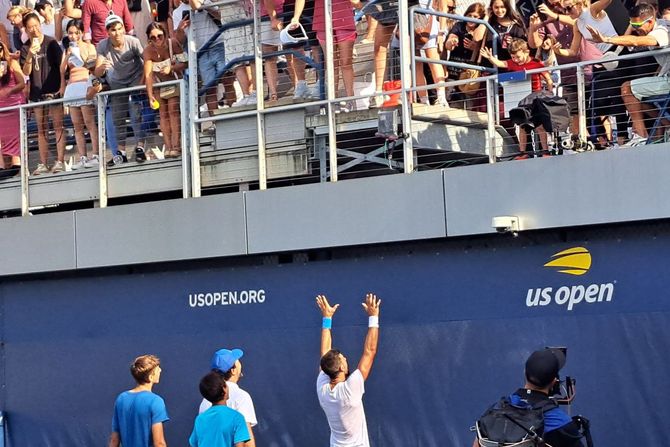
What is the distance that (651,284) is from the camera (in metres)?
10.2

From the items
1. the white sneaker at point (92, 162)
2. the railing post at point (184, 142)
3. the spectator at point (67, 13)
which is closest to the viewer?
the railing post at point (184, 142)

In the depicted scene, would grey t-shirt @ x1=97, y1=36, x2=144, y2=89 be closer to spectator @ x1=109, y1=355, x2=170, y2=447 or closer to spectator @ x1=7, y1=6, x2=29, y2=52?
spectator @ x1=7, y1=6, x2=29, y2=52

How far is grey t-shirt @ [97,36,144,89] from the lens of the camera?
13453 millimetres

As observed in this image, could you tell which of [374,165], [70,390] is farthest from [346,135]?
[70,390]

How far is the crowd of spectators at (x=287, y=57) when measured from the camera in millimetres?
10984

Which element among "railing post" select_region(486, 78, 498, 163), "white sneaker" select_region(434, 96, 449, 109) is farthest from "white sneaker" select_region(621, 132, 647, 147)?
"white sneaker" select_region(434, 96, 449, 109)

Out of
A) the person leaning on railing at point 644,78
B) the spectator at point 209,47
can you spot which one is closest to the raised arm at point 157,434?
the spectator at point 209,47

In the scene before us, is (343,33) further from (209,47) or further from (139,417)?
(139,417)

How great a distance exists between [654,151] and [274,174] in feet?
11.9

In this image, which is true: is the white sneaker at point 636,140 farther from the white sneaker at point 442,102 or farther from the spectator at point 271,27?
the spectator at point 271,27

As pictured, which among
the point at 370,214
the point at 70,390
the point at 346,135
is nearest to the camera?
the point at 370,214

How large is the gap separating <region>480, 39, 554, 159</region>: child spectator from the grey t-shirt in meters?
3.85

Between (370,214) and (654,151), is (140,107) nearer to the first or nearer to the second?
(370,214)

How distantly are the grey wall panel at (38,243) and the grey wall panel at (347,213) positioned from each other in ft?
6.77
